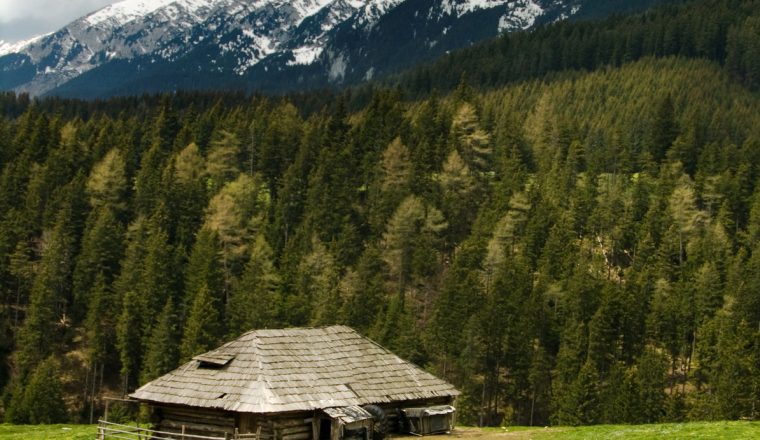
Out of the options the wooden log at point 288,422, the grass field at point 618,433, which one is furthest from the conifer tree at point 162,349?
the wooden log at point 288,422

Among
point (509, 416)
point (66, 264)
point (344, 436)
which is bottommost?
point (509, 416)

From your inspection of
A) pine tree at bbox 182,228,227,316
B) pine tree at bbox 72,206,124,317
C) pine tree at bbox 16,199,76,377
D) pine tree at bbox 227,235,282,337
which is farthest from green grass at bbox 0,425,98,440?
pine tree at bbox 72,206,124,317

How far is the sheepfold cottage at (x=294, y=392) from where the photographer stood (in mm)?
43062

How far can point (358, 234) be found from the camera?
4626 inches

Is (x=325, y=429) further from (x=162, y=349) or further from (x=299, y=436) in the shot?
(x=162, y=349)

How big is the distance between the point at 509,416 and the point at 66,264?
2323 inches

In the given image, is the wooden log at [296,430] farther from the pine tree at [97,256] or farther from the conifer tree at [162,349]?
the pine tree at [97,256]

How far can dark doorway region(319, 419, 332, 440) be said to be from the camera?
45.0m

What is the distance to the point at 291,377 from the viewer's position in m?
44.7

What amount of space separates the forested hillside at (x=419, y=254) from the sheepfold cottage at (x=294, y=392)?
37.2 meters

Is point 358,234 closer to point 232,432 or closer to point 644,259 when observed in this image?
point 644,259

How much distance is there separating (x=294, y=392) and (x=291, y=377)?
1.22 meters

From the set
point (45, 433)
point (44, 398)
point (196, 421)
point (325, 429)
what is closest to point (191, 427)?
point (196, 421)

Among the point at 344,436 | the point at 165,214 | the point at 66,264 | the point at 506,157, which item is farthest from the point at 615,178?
the point at 344,436
